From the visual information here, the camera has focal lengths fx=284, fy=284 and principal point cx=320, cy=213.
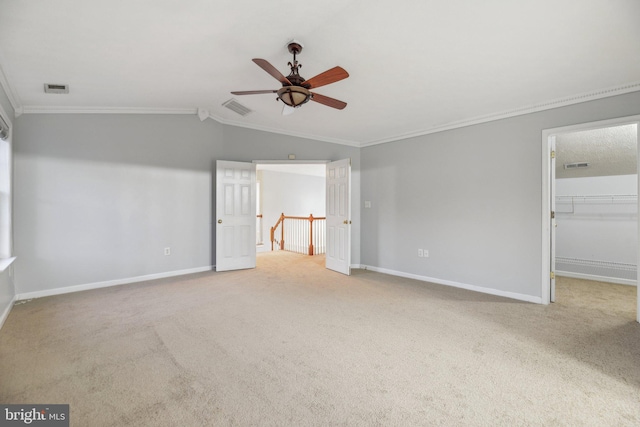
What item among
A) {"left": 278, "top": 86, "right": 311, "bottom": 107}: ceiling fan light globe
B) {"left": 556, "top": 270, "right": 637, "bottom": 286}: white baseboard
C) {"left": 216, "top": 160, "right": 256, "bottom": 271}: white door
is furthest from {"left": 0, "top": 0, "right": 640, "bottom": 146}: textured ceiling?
{"left": 556, "top": 270, "right": 637, "bottom": 286}: white baseboard

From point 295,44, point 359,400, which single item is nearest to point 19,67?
point 295,44

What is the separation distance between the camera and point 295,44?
241 centimetres

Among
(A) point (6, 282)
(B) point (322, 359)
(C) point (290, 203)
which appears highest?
(C) point (290, 203)

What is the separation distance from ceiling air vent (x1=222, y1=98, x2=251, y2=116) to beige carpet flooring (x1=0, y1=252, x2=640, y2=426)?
264 cm

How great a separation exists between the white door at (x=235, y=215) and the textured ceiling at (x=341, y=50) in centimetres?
141

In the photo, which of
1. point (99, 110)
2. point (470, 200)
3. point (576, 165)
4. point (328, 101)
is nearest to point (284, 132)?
point (328, 101)

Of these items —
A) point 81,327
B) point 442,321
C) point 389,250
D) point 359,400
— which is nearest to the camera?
point 359,400

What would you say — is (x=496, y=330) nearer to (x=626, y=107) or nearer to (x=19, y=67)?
(x=626, y=107)

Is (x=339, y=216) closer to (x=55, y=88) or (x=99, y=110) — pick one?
(x=99, y=110)

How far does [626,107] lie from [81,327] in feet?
19.4

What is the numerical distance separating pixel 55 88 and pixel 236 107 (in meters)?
2.00

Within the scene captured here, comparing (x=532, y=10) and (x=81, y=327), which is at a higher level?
(x=532, y=10)

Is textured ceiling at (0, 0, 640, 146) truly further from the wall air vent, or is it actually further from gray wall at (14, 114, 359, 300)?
the wall air vent

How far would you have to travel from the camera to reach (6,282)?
3025mm
